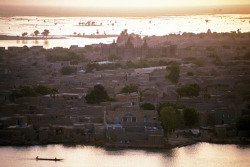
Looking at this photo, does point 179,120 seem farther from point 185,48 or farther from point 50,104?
point 185,48

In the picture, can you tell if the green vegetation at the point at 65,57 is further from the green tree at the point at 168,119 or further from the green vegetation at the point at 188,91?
the green tree at the point at 168,119

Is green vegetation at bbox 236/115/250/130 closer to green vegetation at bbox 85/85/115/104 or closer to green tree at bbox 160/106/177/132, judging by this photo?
green tree at bbox 160/106/177/132

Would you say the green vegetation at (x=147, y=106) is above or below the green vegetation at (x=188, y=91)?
below

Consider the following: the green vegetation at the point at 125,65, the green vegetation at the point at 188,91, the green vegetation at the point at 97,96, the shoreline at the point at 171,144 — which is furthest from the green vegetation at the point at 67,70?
the shoreline at the point at 171,144

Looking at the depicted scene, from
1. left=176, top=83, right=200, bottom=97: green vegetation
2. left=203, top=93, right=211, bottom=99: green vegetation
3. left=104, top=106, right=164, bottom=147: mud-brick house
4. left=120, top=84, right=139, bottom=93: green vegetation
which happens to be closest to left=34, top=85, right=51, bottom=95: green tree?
left=120, top=84, right=139, bottom=93: green vegetation

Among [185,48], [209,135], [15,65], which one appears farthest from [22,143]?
[185,48]

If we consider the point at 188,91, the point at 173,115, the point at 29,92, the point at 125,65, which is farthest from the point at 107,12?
the point at 173,115
